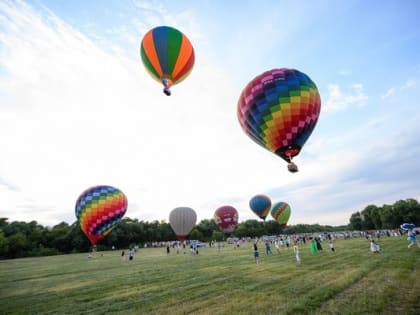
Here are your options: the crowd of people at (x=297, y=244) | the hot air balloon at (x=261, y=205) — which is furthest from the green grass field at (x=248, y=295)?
the hot air balloon at (x=261, y=205)

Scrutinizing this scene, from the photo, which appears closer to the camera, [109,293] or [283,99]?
[109,293]

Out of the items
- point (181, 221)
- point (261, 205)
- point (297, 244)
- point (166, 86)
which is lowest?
point (297, 244)

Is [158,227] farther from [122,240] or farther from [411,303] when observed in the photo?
[411,303]

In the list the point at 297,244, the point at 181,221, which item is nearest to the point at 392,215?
the point at 297,244

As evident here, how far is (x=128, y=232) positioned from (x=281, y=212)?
4589 cm

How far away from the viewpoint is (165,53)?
1669cm

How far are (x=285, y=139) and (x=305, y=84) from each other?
374 centimetres

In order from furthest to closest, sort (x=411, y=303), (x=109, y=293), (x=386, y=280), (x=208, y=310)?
Answer: 1. (x=109, y=293)
2. (x=386, y=280)
3. (x=208, y=310)
4. (x=411, y=303)

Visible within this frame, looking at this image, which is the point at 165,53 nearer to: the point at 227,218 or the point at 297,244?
the point at 297,244

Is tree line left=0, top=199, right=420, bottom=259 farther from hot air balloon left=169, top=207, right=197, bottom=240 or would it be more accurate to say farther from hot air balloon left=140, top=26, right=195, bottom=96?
hot air balloon left=140, top=26, right=195, bottom=96

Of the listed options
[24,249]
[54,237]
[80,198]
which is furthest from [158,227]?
[80,198]

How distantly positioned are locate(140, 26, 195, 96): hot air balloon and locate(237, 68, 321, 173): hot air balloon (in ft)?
17.5

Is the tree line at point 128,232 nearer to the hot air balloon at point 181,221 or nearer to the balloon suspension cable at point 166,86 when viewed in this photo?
the hot air balloon at point 181,221

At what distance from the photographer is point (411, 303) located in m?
6.34
